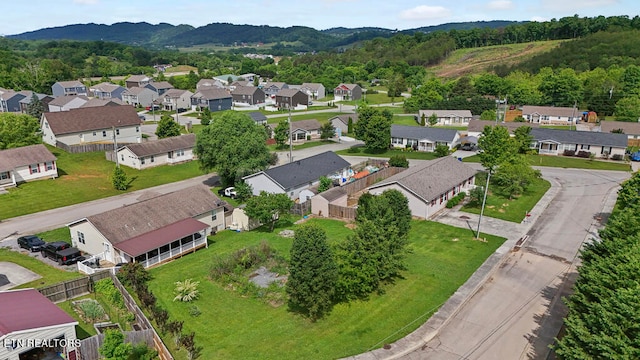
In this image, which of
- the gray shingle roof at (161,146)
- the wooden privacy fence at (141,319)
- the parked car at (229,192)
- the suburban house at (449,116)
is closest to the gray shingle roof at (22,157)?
→ the gray shingle roof at (161,146)

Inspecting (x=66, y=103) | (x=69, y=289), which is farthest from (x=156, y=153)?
(x=66, y=103)

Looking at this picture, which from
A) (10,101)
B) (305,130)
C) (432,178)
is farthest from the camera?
(10,101)

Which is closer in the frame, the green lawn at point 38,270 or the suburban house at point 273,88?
the green lawn at point 38,270

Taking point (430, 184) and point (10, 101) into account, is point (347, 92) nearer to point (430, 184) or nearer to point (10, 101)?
point (10, 101)

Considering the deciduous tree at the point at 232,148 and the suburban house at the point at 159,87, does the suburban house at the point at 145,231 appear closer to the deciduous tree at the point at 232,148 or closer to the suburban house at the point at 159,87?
the deciduous tree at the point at 232,148

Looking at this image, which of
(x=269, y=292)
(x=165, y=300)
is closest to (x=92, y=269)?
(x=165, y=300)

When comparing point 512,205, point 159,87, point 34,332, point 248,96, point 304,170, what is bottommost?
point 512,205

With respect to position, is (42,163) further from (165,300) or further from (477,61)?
(477,61)
